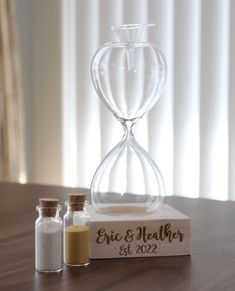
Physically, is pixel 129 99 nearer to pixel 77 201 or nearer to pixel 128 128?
pixel 128 128

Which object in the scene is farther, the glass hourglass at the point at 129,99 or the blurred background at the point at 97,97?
the blurred background at the point at 97,97

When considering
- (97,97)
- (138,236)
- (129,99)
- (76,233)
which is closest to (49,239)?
(76,233)

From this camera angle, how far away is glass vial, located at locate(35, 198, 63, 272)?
88cm

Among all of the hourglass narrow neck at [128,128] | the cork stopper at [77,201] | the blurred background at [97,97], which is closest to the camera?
the cork stopper at [77,201]

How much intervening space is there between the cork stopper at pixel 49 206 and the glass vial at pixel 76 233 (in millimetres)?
44

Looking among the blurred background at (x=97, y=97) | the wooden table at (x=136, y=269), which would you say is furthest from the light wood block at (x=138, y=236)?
the blurred background at (x=97, y=97)

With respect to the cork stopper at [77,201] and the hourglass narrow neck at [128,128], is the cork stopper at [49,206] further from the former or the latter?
the hourglass narrow neck at [128,128]

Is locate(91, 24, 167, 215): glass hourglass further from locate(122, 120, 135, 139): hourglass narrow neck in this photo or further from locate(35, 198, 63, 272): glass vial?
locate(35, 198, 63, 272): glass vial

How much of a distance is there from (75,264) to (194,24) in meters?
2.29

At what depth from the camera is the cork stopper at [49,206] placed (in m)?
0.89

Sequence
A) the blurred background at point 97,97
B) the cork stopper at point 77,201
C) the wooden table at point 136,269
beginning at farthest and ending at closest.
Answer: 1. the blurred background at point 97,97
2. the cork stopper at point 77,201
3. the wooden table at point 136,269

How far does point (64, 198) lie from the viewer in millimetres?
1648

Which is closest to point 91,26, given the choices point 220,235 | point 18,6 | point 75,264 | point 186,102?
point 18,6

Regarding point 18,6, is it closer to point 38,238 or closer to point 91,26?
point 91,26
